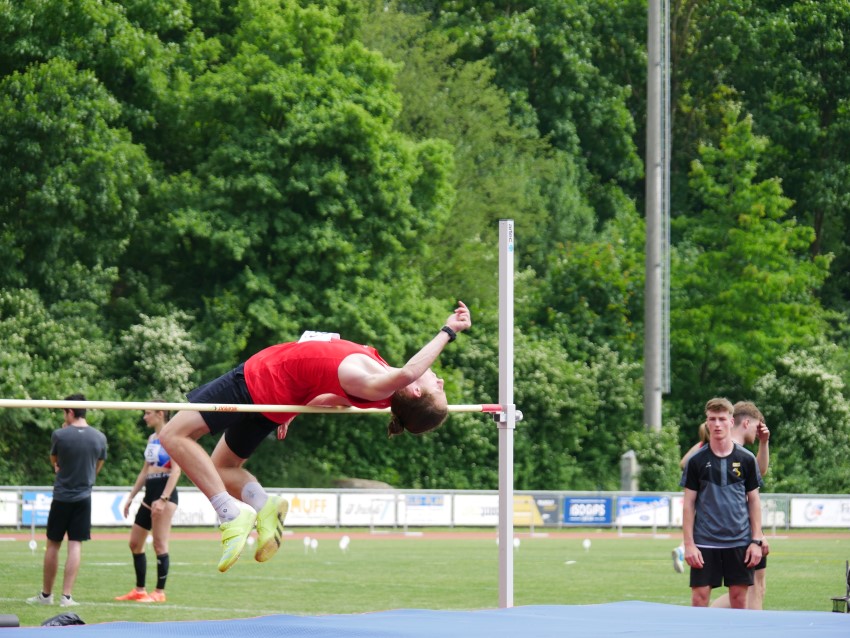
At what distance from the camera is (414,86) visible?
139 feet

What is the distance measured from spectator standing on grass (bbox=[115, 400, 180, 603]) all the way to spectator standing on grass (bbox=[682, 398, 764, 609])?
5.01 metres

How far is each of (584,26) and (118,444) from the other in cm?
2416

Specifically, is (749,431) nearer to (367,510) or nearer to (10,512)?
(10,512)

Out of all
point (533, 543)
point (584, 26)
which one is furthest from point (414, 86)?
point (533, 543)

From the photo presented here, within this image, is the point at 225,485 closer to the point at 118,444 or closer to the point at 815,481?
the point at 118,444

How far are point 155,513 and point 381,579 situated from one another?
4.11 meters

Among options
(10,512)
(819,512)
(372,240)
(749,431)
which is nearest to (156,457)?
(749,431)

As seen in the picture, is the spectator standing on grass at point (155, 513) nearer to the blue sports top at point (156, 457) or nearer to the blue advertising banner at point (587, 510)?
the blue sports top at point (156, 457)

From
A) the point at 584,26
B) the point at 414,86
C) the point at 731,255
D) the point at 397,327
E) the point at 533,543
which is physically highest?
the point at 584,26

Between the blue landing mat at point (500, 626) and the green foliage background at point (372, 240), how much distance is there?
22946 millimetres

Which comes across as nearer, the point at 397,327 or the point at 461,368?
the point at 397,327

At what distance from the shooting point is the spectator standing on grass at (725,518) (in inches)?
381

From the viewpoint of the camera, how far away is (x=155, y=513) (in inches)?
512

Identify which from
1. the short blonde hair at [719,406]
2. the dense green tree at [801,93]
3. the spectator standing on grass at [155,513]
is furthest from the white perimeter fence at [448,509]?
the dense green tree at [801,93]
